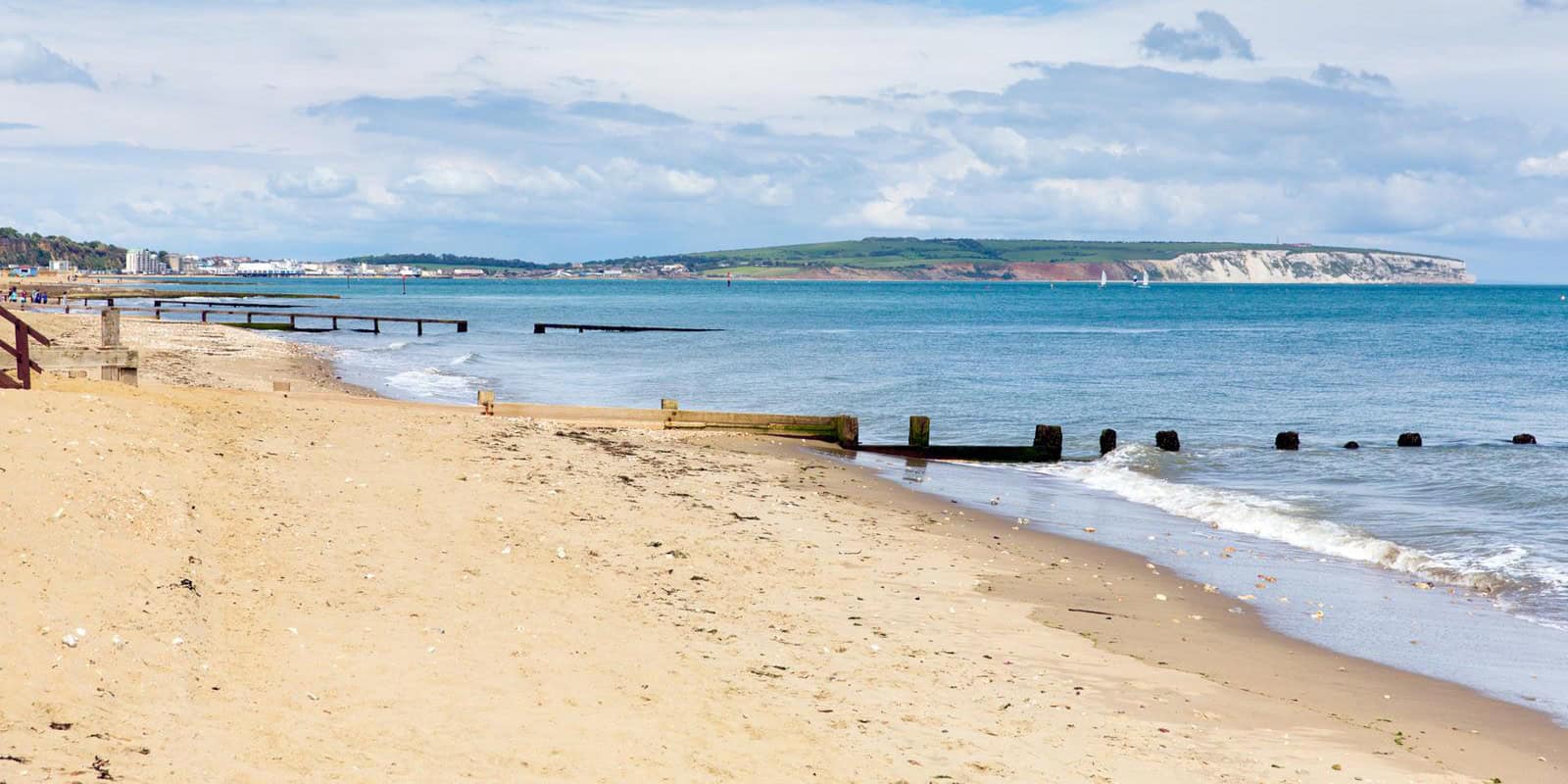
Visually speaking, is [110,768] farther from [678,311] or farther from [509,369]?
[678,311]

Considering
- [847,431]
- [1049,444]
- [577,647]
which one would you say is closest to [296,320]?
[847,431]

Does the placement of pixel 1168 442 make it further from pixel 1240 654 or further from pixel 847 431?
pixel 1240 654

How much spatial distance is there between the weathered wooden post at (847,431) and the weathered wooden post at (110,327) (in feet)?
42.5

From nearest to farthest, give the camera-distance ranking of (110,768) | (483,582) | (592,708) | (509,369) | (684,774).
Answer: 1. (110,768)
2. (684,774)
3. (592,708)
4. (483,582)
5. (509,369)

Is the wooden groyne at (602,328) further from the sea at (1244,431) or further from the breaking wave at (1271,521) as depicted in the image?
the breaking wave at (1271,521)

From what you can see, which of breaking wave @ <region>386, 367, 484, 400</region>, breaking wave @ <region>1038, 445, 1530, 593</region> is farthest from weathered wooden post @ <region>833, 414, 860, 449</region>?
breaking wave @ <region>386, 367, 484, 400</region>

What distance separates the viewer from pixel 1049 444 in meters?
26.1

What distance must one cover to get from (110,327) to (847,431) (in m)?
13.2

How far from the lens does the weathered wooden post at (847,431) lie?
83.7 feet

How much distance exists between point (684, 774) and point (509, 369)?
148 ft

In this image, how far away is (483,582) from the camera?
435 inches

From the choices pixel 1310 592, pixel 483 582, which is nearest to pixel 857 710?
pixel 483 582

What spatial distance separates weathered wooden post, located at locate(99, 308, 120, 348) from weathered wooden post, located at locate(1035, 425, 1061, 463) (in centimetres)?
1684

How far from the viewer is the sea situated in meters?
13.9
